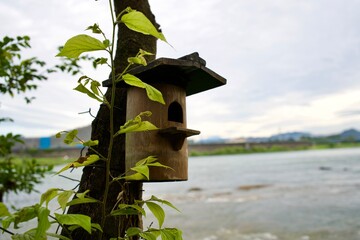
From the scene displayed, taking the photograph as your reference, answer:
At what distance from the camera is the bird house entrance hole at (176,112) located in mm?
1757

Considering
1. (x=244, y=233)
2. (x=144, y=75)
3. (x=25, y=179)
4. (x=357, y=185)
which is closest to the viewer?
(x=144, y=75)

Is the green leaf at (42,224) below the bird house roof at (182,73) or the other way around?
below

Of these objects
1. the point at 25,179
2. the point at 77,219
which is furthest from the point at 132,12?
the point at 25,179

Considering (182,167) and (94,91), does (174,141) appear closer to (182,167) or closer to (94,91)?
(182,167)

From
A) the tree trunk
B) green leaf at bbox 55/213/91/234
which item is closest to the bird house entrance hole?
the tree trunk

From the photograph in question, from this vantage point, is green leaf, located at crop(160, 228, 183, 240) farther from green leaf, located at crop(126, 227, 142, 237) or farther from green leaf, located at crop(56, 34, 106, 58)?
green leaf, located at crop(56, 34, 106, 58)

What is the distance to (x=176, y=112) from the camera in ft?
5.91

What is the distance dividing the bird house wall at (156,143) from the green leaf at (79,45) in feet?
2.46

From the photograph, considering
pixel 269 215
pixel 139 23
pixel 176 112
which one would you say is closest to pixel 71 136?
pixel 139 23

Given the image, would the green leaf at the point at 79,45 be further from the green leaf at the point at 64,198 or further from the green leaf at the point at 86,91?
the green leaf at the point at 64,198

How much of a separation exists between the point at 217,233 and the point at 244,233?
63cm

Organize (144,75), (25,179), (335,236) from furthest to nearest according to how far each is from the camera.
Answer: (335,236), (25,179), (144,75)

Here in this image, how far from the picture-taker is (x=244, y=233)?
7.86m

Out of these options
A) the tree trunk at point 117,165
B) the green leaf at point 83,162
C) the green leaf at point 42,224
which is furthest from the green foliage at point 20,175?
the green leaf at point 42,224
